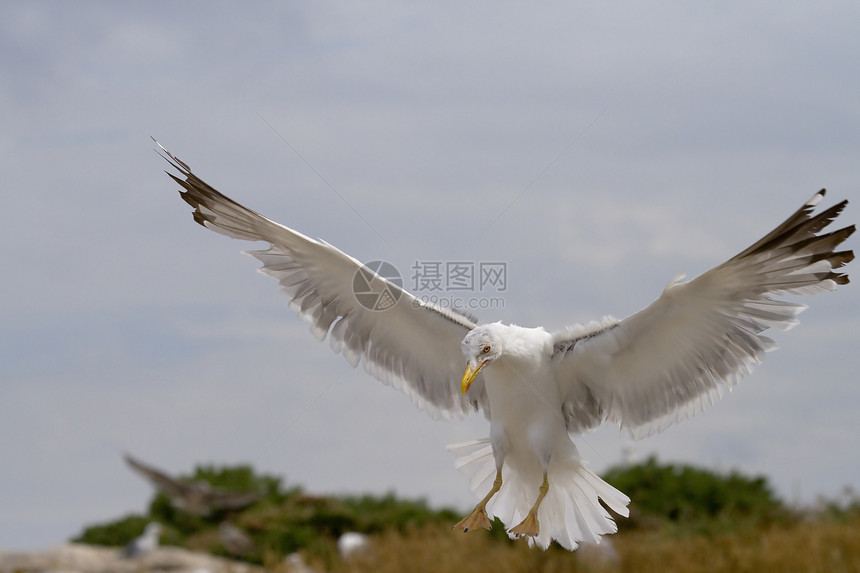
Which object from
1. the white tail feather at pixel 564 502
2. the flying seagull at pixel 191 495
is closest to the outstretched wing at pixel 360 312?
the white tail feather at pixel 564 502

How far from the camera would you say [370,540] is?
1361 centimetres

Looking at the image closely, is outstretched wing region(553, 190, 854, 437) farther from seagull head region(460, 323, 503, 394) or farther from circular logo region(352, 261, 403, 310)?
circular logo region(352, 261, 403, 310)

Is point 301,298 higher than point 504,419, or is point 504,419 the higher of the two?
point 301,298

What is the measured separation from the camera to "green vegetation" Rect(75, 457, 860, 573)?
10.7m

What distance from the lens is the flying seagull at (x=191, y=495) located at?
13680mm

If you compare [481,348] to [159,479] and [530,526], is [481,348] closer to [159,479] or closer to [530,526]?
[530,526]

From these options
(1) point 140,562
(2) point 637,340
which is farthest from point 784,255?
(1) point 140,562

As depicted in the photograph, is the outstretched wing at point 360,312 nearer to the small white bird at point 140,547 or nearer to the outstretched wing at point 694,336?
the outstretched wing at point 694,336

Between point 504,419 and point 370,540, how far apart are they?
30.0 ft

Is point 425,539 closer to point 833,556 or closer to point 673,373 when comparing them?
point 833,556

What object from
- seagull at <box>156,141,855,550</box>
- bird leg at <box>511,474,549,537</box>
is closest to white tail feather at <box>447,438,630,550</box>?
seagull at <box>156,141,855,550</box>

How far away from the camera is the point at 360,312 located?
19.5ft

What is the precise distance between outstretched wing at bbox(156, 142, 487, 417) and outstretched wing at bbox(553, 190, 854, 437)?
0.76 meters

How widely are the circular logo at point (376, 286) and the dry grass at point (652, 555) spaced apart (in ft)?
19.7
